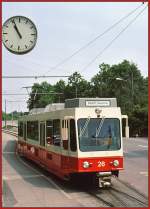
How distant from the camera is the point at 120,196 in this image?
14805mm

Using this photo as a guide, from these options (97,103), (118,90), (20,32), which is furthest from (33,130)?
(118,90)

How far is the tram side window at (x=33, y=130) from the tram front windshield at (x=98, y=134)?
6.54m

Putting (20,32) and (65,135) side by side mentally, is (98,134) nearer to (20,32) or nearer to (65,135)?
(65,135)

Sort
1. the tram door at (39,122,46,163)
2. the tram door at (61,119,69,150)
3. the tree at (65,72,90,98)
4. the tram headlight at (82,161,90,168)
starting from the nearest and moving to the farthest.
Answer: the tram headlight at (82,161,90,168), the tram door at (61,119,69,150), the tram door at (39,122,46,163), the tree at (65,72,90,98)

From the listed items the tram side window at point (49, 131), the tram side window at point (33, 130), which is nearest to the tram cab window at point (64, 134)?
the tram side window at point (49, 131)

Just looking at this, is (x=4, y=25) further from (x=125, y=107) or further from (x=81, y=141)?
(x=125, y=107)

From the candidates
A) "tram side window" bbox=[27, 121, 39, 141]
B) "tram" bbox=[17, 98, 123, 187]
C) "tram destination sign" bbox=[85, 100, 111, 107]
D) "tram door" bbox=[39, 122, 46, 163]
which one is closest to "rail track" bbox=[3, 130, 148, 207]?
"tram" bbox=[17, 98, 123, 187]

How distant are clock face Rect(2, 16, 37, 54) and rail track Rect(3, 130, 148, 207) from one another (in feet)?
15.4

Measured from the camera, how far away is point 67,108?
1745cm

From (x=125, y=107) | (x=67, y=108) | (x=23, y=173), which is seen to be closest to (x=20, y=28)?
(x=67, y=108)

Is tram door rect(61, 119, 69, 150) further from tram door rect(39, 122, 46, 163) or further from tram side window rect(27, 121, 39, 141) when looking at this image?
tram side window rect(27, 121, 39, 141)

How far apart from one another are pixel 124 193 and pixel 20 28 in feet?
18.8

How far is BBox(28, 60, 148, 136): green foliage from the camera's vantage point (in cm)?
6350

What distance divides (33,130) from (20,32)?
11149 mm
